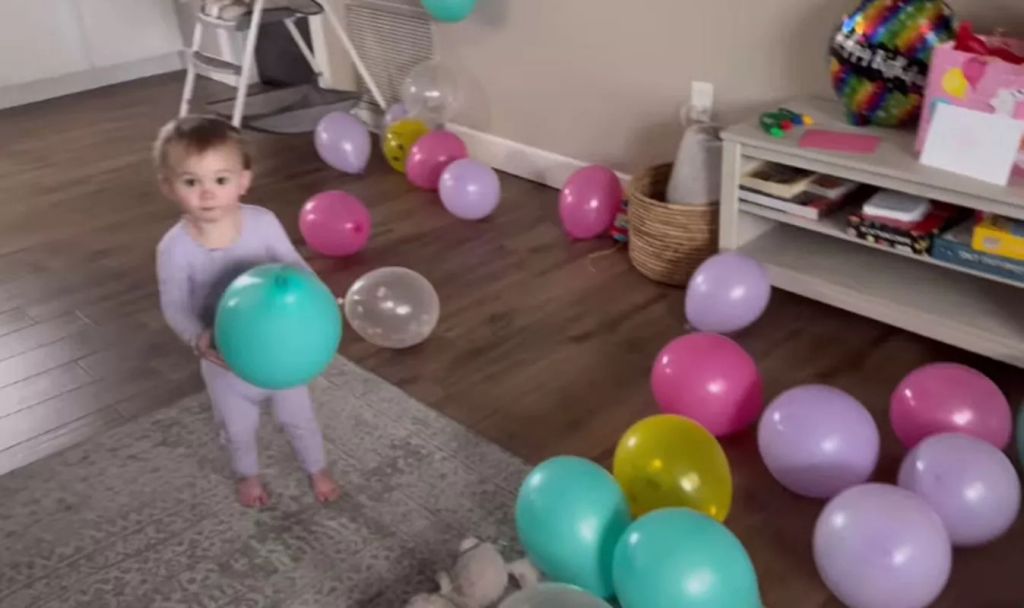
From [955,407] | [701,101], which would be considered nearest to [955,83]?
[955,407]

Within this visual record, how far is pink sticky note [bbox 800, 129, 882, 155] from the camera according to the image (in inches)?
84.5

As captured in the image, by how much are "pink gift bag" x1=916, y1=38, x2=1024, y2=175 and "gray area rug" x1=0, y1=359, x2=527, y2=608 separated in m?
1.18

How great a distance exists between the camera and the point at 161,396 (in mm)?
2340

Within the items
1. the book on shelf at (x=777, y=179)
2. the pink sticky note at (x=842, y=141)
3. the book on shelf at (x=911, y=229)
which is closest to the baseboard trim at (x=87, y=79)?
the book on shelf at (x=777, y=179)

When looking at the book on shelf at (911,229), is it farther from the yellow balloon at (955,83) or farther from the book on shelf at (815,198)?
the yellow balloon at (955,83)

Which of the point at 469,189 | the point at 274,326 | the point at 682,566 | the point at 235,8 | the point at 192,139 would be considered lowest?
the point at 469,189

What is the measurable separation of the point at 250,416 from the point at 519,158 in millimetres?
1907

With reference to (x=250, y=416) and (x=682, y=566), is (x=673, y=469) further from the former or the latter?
(x=250, y=416)

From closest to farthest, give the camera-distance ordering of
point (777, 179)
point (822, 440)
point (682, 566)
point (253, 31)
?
point (682, 566)
point (822, 440)
point (777, 179)
point (253, 31)

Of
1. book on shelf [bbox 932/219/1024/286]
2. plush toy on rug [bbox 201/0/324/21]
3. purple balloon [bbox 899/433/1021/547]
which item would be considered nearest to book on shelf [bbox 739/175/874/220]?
book on shelf [bbox 932/219/1024/286]

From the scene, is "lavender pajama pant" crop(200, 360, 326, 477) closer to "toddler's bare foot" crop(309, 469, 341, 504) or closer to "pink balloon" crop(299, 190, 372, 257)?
"toddler's bare foot" crop(309, 469, 341, 504)

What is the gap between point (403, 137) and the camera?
141 inches

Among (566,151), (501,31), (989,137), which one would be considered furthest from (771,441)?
(501,31)

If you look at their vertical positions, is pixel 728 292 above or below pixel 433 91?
below
